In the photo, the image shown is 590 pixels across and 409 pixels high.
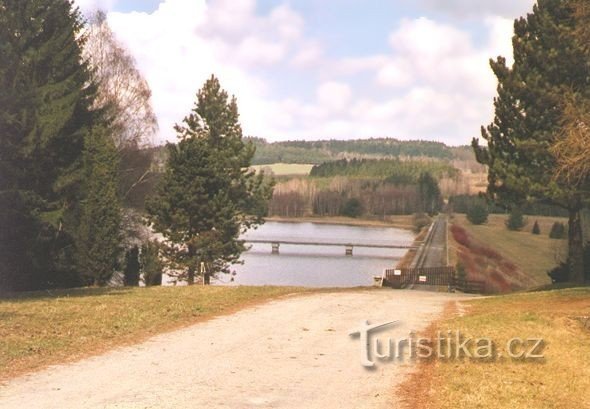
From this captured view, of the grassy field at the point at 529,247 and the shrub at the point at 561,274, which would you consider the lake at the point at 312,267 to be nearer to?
Result: the grassy field at the point at 529,247

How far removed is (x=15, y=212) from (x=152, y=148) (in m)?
14.9

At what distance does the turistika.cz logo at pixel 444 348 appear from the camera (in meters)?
10.9

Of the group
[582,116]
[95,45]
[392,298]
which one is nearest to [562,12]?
[582,116]

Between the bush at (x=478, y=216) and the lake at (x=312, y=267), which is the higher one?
the bush at (x=478, y=216)

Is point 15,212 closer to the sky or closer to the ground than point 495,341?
closer to the sky

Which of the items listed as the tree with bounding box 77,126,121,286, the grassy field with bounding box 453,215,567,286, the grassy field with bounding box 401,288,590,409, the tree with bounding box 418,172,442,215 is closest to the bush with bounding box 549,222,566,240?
the grassy field with bounding box 453,215,567,286

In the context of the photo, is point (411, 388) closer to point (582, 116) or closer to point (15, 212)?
point (582, 116)

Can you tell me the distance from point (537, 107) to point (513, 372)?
57.8ft

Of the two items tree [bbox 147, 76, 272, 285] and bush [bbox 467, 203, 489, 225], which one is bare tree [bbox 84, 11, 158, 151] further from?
bush [bbox 467, 203, 489, 225]

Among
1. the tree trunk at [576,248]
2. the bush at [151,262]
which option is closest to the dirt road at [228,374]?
the tree trunk at [576,248]

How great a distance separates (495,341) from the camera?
12258 mm

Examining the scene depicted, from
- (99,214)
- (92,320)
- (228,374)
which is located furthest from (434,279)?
(228,374)

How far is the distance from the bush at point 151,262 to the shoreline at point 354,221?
120158 mm

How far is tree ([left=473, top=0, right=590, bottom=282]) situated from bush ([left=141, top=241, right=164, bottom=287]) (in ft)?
52.7
